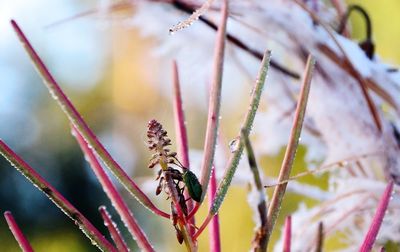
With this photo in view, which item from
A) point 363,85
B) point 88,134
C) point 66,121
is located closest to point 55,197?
point 88,134

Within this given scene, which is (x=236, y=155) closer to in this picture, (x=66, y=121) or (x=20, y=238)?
(x=20, y=238)

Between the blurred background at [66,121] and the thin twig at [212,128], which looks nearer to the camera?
the thin twig at [212,128]

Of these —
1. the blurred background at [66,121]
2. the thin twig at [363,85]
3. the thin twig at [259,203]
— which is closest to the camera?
the thin twig at [259,203]

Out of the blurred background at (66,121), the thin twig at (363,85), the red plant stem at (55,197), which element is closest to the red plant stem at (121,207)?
the red plant stem at (55,197)

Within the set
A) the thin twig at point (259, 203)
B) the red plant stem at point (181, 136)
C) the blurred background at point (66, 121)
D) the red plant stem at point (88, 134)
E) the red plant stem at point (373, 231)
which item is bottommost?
the thin twig at point (259, 203)

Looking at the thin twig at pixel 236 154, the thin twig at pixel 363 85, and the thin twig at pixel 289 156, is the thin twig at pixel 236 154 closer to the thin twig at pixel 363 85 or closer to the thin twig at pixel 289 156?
the thin twig at pixel 289 156

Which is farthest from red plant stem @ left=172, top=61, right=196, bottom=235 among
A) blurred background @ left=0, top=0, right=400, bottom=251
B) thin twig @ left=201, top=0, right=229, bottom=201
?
blurred background @ left=0, top=0, right=400, bottom=251

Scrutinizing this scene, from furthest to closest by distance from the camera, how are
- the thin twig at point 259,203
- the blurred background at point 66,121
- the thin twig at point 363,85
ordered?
the blurred background at point 66,121
the thin twig at point 363,85
the thin twig at point 259,203

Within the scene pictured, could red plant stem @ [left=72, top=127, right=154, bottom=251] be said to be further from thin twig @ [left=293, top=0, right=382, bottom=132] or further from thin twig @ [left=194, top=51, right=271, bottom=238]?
thin twig @ [left=293, top=0, right=382, bottom=132]
